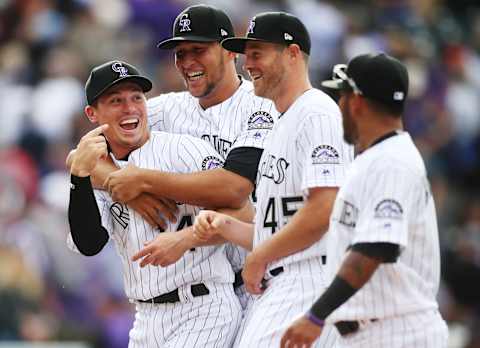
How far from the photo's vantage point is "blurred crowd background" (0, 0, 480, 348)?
34.7ft

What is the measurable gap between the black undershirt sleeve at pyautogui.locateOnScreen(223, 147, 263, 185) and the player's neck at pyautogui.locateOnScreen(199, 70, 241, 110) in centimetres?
45

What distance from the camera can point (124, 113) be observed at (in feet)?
19.6

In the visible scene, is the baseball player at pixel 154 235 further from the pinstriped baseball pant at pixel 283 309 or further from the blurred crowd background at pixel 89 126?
the blurred crowd background at pixel 89 126

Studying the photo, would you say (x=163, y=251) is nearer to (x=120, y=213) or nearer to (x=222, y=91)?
(x=120, y=213)

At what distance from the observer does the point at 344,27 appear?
13773mm

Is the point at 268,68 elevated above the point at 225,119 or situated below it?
above

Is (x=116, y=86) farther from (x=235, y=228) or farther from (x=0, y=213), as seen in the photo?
(x=0, y=213)

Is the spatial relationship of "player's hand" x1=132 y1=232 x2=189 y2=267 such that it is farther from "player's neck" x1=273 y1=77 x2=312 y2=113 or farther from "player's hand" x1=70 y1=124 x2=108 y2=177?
"player's neck" x1=273 y1=77 x2=312 y2=113

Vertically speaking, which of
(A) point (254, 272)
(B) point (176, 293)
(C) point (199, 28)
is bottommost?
(B) point (176, 293)

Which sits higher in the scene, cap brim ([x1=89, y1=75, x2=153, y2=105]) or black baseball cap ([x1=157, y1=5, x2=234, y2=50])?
black baseball cap ([x1=157, y1=5, x2=234, y2=50])

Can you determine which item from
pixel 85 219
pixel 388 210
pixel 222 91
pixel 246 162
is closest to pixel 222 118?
pixel 222 91

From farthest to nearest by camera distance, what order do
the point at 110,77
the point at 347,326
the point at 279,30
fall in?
1. the point at 110,77
2. the point at 279,30
3. the point at 347,326

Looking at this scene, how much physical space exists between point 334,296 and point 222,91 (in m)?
1.91

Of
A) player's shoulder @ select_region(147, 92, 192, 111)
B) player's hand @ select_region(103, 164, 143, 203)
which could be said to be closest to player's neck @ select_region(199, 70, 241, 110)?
player's shoulder @ select_region(147, 92, 192, 111)
